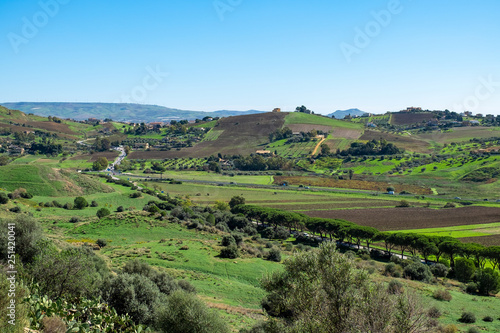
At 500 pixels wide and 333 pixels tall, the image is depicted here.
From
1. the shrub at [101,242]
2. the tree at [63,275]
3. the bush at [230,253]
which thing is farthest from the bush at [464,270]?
the shrub at [101,242]

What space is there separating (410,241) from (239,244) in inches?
965

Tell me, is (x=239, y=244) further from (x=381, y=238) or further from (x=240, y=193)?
(x=240, y=193)

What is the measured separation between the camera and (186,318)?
56.4 feet

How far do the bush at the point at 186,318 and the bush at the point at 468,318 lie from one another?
729 inches

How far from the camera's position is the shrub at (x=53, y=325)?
13039 mm

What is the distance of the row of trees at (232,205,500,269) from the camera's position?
44.8 m

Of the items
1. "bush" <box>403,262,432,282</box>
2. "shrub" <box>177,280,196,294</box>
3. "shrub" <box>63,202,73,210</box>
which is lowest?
"bush" <box>403,262,432,282</box>

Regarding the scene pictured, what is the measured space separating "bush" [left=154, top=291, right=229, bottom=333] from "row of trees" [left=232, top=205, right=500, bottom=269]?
128ft

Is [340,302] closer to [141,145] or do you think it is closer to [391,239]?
[391,239]

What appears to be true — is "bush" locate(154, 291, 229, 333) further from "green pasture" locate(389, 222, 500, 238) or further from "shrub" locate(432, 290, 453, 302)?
"green pasture" locate(389, 222, 500, 238)

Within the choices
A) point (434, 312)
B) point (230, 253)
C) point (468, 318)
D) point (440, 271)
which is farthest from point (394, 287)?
point (230, 253)

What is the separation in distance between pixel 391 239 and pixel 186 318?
136 ft

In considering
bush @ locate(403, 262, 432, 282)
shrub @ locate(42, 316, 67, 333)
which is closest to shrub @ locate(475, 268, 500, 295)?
bush @ locate(403, 262, 432, 282)

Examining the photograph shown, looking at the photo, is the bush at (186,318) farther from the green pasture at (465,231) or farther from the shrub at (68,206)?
the green pasture at (465,231)
